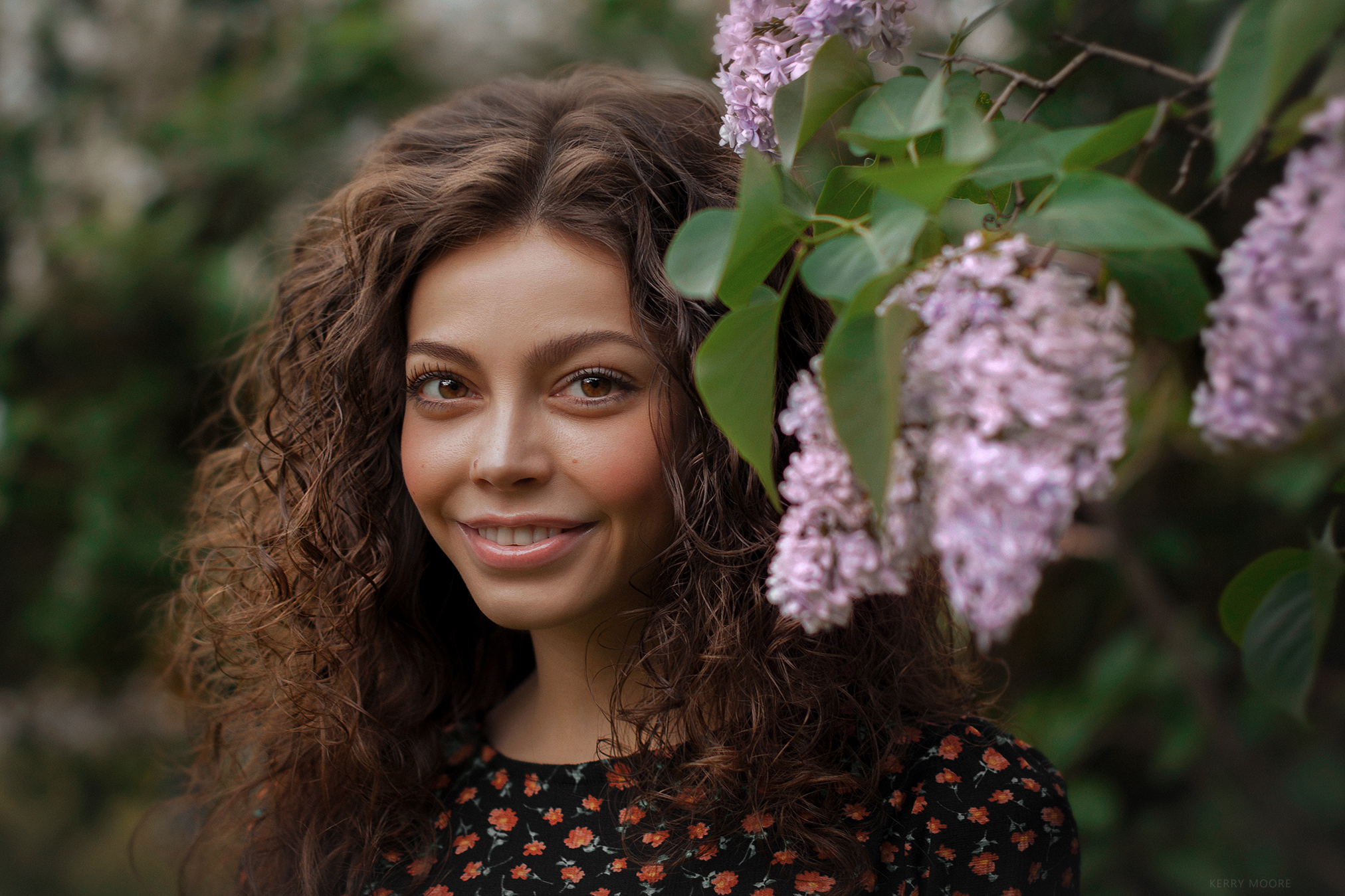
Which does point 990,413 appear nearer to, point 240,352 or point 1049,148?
point 1049,148

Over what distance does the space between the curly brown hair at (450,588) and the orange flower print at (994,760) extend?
A: 0.17 feet

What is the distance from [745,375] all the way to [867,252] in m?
0.08

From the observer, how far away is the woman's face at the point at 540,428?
773 mm

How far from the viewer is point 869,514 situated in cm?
42

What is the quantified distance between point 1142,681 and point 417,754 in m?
0.99

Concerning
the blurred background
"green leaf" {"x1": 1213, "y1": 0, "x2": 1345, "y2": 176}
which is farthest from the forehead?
the blurred background

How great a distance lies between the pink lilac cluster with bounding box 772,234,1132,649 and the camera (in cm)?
34

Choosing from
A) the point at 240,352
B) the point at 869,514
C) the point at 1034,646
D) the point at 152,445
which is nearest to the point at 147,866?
the point at 152,445

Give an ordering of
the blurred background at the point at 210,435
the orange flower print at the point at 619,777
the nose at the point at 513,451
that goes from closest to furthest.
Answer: the nose at the point at 513,451, the orange flower print at the point at 619,777, the blurred background at the point at 210,435

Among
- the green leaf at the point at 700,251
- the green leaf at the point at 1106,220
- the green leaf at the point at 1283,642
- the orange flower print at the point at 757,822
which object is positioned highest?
the green leaf at the point at 1106,220

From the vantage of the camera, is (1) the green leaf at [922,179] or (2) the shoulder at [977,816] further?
(2) the shoulder at [977,816]

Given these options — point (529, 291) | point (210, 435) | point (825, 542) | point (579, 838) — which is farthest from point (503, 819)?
point (210, 435)

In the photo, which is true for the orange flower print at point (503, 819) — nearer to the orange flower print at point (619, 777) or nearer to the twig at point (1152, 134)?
the orange flower print at point (619, 777)

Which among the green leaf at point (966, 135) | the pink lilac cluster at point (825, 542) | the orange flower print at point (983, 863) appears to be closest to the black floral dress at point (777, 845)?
the orange flower print at point (983, 863)
